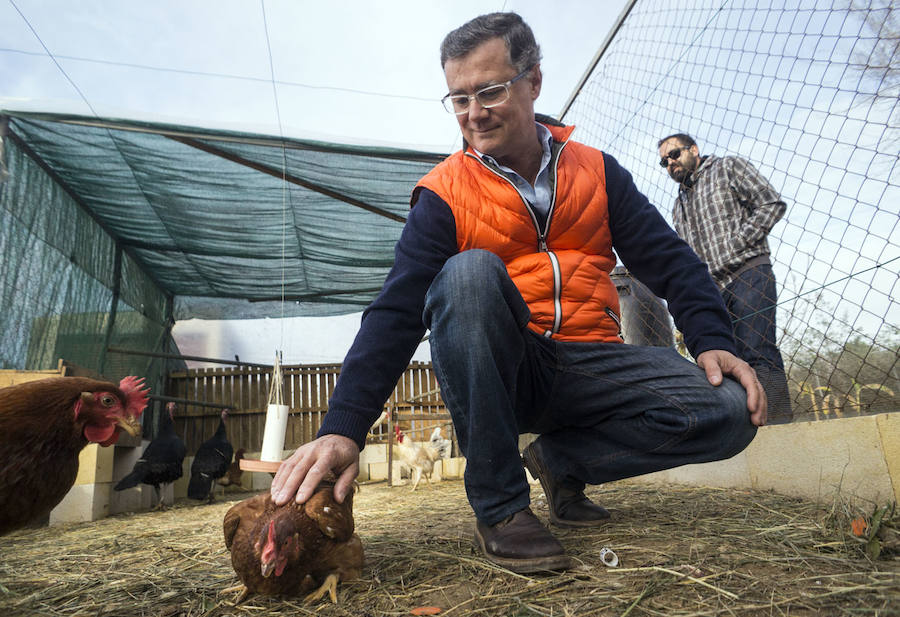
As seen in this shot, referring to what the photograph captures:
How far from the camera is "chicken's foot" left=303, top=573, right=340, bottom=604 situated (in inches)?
49.2

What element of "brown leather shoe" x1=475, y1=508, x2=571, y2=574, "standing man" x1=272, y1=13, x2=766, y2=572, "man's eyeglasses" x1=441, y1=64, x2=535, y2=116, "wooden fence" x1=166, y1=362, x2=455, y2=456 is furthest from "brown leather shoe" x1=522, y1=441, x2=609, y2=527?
"wooden fence" x1=166, y1=362, x2=455, y2=456

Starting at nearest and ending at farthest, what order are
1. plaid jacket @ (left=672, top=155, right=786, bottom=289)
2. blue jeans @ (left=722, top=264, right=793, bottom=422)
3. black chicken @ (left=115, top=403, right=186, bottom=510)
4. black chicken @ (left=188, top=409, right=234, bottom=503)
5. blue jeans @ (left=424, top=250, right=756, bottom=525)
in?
blue jeans @ (left=424, top=250, right=756, bottom=525), blue jeans @ (left=722, top=264, right=793, bottom=422), plaid jacket @ (left=672, top=155, right=786, bottom=289), black chicken @ (left=115, top=403, right=186, bottom=510), black chicken @ (left=188, top=409, right=234, bottom=503)

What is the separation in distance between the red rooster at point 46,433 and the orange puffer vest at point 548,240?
1369 mm

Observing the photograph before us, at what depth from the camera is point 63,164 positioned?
160 inches

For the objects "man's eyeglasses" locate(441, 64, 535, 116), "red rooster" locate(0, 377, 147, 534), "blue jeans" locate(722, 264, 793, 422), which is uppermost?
"man's eyeglasses" locate(441, 64, 535, 116)

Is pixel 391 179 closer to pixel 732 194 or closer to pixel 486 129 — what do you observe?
pixel 732 194

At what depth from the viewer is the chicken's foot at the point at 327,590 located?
4.10 ft

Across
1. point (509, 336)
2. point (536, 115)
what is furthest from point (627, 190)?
point (509, 336)

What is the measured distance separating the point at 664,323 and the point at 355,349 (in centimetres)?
245

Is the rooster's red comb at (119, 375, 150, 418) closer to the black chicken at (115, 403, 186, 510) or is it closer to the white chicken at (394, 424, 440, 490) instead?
the black chicken at (115, 403, 186, 510)

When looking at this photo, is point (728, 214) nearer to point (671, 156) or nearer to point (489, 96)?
point (671, 156)

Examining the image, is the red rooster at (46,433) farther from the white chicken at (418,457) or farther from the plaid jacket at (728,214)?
the white chicken at (418,457)

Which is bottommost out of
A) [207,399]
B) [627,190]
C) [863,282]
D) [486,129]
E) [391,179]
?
[207,399]

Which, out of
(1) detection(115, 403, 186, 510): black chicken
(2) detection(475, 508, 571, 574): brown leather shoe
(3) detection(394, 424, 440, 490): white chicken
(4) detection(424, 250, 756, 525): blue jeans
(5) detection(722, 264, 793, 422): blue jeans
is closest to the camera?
(2) detection(475, 508, 571, 574): brown leather shoe
